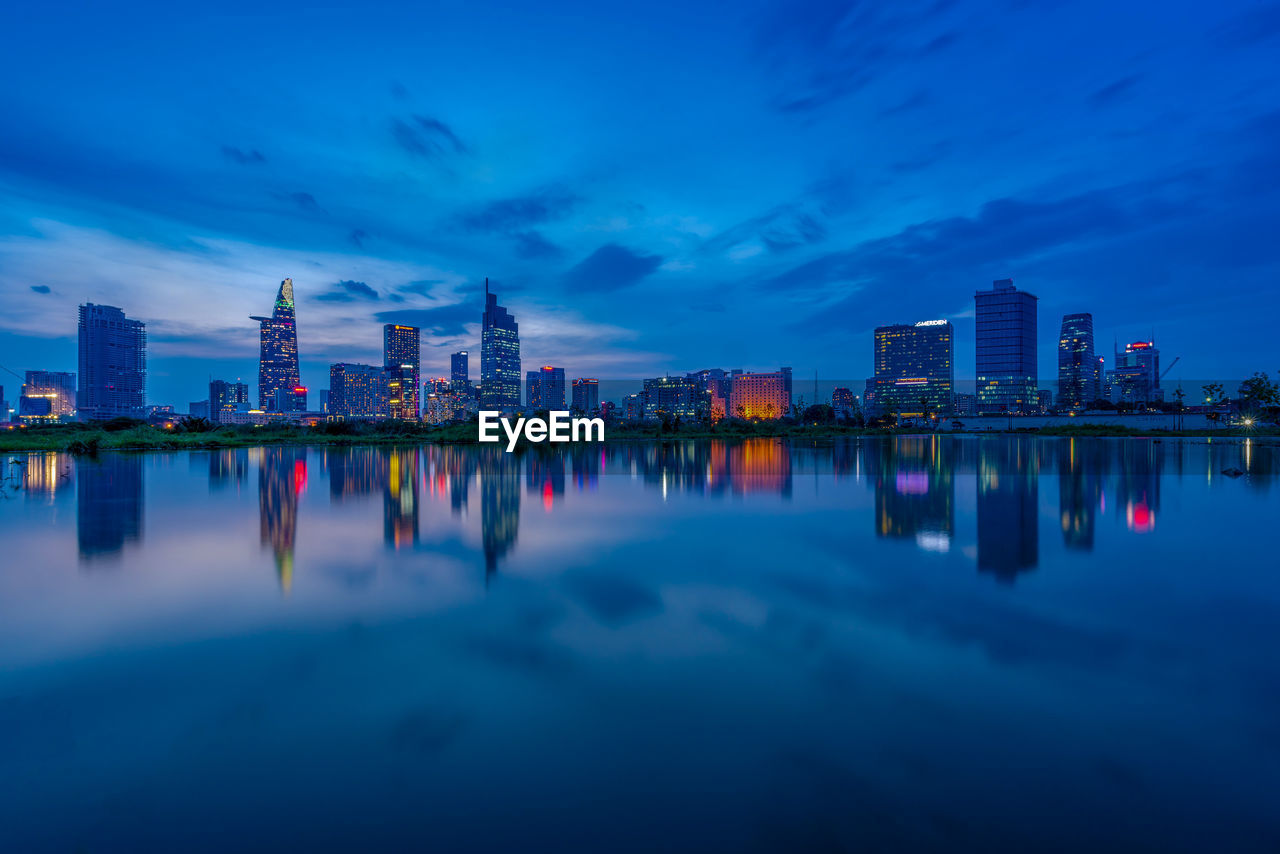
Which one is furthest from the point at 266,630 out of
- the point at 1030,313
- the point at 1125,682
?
the point at 1030,313

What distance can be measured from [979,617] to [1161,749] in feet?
8.29

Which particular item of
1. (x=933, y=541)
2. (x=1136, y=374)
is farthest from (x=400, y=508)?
(x=1136, y=374)

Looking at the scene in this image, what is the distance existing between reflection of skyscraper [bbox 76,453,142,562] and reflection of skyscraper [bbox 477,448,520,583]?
6.13m

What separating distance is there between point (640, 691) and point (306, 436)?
215 ft

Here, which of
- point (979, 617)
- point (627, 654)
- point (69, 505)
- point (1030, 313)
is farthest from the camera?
point (1030, 313)

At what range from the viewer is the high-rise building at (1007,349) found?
5797 inches

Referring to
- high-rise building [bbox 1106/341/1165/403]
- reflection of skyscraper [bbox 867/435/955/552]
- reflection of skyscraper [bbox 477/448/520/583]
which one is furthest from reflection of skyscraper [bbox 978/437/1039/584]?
high-rise building [bbox 1106/341/1165/403]

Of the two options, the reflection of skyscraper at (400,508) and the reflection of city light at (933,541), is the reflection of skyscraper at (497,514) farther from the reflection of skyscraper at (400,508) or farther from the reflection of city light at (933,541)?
the reflection of city light at (933,541)

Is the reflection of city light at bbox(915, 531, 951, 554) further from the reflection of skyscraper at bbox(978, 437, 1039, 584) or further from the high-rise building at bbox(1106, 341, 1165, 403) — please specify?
the high-rise building at bbox(1106, 341, 1165, 403)

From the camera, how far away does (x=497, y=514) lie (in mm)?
13477

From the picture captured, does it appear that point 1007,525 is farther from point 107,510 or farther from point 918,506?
point 107,510

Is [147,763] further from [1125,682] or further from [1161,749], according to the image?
[1125,682]

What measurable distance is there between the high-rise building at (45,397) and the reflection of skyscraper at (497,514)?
20088cm

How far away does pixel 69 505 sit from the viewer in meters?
14.8
